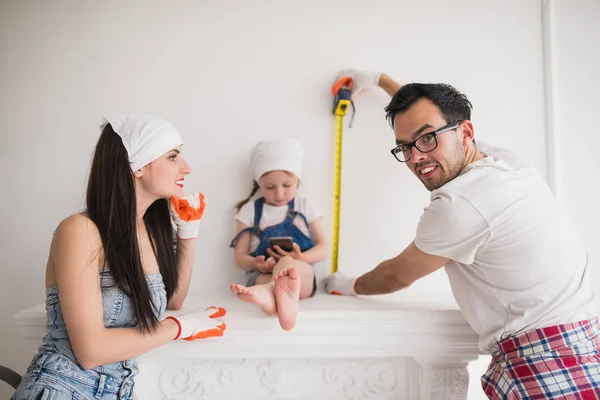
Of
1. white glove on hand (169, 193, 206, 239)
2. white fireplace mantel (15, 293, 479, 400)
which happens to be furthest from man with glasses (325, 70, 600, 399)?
white glove on hand (169, 193, 206, 239)

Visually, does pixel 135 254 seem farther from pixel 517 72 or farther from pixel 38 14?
pixel 517 72

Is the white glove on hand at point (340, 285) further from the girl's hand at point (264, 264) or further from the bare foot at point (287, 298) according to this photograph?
the bare foot at point (287, 298)

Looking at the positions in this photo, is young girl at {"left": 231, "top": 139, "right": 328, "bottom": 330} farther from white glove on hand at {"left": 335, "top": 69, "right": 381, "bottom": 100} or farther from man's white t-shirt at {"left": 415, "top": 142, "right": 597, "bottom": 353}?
man's white t-shirt at {"left": 415, "top": 142, "right": 597, "bottom": 353}

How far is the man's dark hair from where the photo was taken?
1.38 meters

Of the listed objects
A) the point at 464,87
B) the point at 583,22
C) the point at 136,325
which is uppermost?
the point at 583,22

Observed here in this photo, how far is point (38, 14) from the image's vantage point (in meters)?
1.95

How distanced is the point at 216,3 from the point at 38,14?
81 centimetres

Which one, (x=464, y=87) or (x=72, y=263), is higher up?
(x=464, y=87)

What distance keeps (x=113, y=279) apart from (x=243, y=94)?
1.07 meters

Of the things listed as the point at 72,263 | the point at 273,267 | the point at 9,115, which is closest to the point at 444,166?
the point at 273,267

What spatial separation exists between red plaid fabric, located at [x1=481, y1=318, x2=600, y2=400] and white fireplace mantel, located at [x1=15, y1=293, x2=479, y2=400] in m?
0.23

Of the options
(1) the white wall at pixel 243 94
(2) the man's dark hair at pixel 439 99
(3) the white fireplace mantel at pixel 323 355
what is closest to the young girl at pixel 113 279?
(3) the white fireplace mantel at pixel 323 355

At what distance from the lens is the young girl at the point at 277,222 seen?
5.70ft

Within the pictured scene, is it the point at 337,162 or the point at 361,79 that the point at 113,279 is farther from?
the point at 361,79
